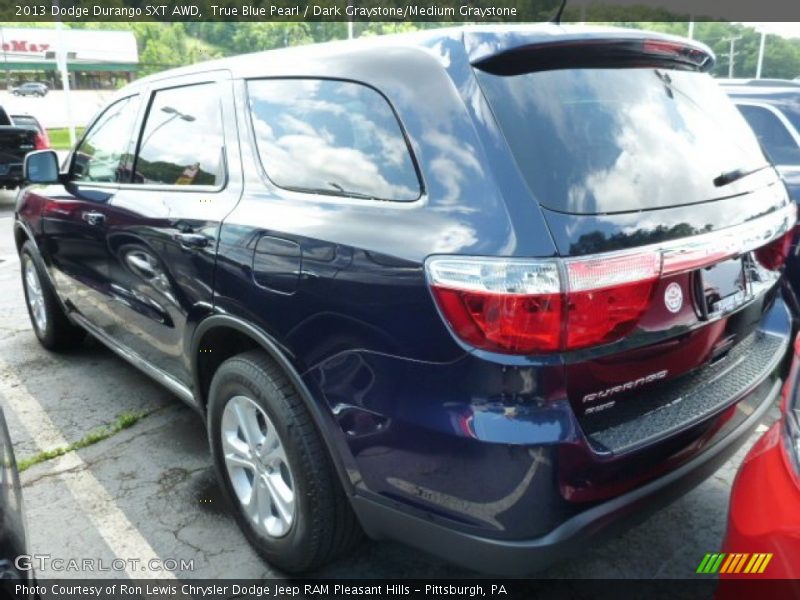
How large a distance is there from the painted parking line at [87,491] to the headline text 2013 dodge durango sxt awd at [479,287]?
16.9 inches

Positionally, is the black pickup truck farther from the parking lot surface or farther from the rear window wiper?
the rear window wiper

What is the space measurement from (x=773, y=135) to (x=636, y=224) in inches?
137

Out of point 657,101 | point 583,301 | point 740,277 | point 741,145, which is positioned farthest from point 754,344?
point 583,301

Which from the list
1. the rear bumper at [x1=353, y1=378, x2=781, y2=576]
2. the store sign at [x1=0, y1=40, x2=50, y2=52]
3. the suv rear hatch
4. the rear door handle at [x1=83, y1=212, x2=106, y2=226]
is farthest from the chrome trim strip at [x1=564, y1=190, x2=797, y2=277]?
the store sign at [x1=0, y1=40, x2=50, y2=52]

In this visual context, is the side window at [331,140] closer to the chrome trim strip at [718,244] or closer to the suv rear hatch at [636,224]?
the suv rear hatch at [636,224]

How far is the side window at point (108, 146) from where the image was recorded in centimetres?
339

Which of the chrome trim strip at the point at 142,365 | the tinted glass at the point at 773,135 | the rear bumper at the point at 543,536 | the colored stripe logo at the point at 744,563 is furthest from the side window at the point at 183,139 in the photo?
the tinted glass at the point at 773,135

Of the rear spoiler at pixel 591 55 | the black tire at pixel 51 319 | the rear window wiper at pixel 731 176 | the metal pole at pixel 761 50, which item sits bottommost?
the black tire at pixel 51 319

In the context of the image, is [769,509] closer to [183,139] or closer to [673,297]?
[673,297]

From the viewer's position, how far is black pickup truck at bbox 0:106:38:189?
11023 millimetres

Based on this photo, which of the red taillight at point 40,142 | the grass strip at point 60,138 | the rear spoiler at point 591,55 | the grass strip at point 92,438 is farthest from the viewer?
the grass strip at point 60,138

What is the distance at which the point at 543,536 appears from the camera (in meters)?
1.71

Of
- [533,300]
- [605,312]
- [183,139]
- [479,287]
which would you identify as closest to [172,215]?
[183,139]

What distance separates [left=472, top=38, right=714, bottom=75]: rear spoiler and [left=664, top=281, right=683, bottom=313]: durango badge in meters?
0.71
